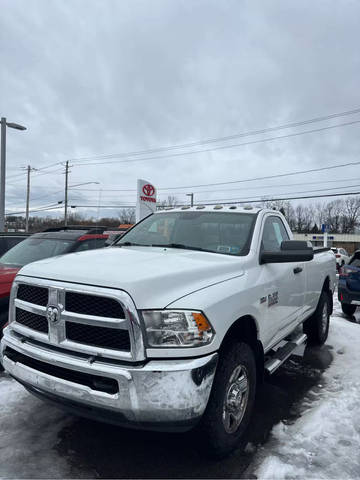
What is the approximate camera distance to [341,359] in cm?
502

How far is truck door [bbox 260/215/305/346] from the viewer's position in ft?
11.0

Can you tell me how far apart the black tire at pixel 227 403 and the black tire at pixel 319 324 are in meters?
2.92

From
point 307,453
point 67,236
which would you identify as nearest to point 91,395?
point 307,453

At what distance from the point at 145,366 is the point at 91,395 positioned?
42 centimetres

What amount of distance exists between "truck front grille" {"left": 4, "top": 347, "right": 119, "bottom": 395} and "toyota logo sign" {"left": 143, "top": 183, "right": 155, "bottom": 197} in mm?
9119

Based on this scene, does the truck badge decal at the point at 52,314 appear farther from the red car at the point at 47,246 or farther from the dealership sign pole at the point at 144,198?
the dealership sign pole at the point at 144,198

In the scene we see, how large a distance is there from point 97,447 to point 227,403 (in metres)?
1.12

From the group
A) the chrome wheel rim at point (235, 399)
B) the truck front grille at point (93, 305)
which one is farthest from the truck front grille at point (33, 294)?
the chrome wheel rim at point (235, 399)

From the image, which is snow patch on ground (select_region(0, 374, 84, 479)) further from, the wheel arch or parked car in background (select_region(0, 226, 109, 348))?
parked car in background (select_region(0, 226, 109, 348))

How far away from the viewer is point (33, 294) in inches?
109

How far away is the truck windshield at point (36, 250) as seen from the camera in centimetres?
549

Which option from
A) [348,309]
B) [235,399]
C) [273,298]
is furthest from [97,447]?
[348,309]

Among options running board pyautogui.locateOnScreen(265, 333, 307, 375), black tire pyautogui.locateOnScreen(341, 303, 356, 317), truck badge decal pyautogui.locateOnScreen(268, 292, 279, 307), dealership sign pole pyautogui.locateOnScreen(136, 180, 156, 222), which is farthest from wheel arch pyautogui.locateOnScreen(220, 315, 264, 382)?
dealership sign pole pyautogui.locateOnScreen(136, 180, 156, 222)

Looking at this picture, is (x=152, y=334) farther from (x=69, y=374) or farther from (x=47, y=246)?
(x=47, y=246)
